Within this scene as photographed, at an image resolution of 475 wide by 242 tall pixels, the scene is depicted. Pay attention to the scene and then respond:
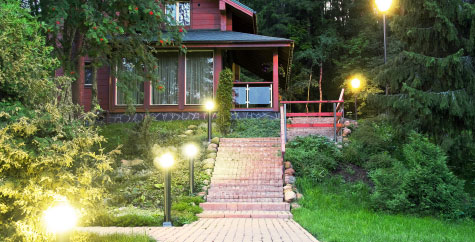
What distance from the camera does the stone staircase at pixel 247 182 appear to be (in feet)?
25.8

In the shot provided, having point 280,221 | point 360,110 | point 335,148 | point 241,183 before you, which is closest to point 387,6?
point 335,148

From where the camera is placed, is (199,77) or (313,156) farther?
(199,77)

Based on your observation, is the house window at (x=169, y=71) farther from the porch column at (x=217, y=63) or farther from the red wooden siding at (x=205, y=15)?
the red wooden siding at (x=205, y=15)

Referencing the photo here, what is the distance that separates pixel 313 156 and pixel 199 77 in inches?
276

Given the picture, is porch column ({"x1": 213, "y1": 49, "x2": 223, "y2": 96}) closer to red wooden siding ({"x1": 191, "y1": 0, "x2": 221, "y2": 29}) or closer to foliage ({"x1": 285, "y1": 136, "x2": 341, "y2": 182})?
red wooden siding ({"x1": 191, "y1": 0, "x2": 221, "y2": 29})

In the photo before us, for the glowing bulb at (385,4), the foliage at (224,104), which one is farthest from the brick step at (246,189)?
the glowing bulb at (385,4)

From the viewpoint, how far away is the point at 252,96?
607 inches

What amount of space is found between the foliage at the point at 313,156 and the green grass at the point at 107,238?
4.95 metres

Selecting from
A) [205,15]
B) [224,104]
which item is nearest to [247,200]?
[224,104]

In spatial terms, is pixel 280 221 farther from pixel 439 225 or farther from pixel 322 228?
pixel 439 225

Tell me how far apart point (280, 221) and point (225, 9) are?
1179 cm

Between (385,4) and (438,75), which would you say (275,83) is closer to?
(385,4)

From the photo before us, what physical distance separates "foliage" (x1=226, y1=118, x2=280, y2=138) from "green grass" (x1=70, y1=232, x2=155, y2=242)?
7177 millimetres

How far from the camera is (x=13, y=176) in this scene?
4.38m
